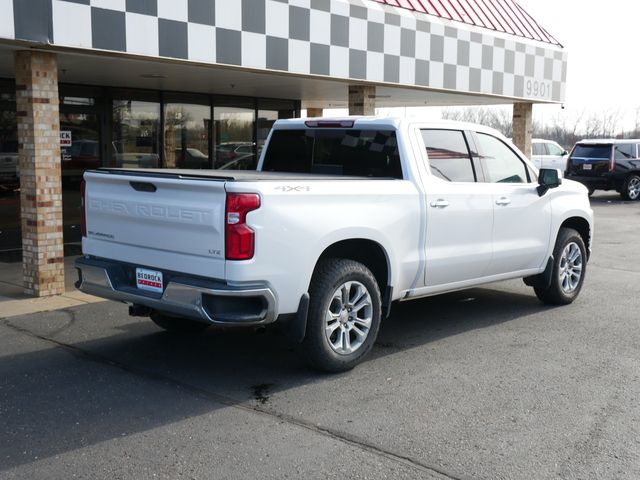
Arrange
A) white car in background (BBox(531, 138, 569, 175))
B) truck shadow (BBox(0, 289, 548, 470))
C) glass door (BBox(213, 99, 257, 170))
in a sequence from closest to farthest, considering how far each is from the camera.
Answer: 1. truck shadow (BBox(0, 289, 548, 470))
2. glass door (BBox(213, 99, 257, 170))
3. white car in background (BBox(531, 138, 569, 175))

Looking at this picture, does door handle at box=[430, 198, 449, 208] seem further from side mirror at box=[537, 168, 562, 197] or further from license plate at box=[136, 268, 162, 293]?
license plate at box=[136, 268, 162, 293]

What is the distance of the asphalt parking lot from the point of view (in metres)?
3.95

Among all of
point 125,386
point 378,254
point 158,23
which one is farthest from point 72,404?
point 158,23

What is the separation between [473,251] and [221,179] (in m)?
2.66

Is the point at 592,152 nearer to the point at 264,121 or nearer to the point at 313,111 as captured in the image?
the point at 313,111

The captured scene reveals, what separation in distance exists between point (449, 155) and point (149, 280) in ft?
9.20

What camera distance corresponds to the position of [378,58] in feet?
35.4

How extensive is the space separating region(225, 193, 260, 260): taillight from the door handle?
1.89 metres

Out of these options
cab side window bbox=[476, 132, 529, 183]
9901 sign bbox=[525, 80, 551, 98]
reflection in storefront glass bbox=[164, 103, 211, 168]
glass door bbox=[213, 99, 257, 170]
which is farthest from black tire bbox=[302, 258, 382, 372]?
9901 sign bbox=[525, 80, 551, 98]

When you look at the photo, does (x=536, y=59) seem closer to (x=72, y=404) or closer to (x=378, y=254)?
(x=378, y=254)

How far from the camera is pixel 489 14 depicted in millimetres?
13484

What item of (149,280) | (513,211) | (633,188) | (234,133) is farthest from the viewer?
(633,188)

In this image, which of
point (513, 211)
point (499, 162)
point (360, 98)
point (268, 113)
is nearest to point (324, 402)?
point (513, 211)

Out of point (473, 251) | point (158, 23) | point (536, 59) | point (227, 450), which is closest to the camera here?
point (227, 450)
